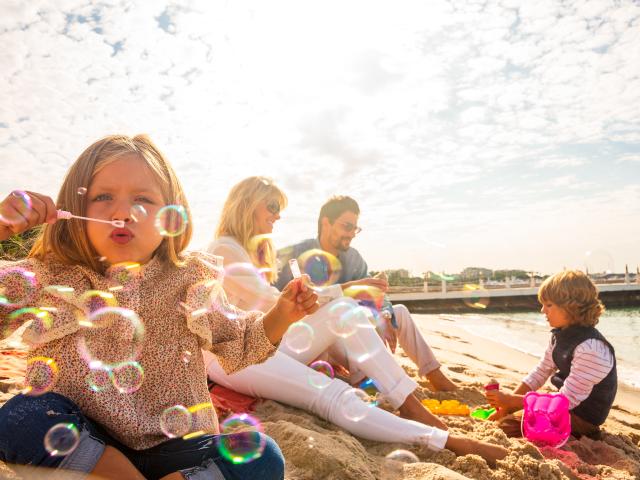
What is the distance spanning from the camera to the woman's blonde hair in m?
3.32

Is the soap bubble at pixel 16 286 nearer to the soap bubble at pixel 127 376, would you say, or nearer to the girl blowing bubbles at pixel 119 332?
the girl blowing bubbles at pixel 119 332

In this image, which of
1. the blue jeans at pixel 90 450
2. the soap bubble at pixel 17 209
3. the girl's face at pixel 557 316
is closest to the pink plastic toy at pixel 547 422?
the girl's face at pixel 557 316

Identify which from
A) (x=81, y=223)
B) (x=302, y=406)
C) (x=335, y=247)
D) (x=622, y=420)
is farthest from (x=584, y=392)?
(x=81, y=223)

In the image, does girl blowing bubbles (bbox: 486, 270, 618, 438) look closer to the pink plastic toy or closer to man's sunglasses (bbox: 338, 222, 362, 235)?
the pink plastic toy

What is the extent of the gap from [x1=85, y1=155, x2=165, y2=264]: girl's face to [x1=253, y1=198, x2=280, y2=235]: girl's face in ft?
5.58

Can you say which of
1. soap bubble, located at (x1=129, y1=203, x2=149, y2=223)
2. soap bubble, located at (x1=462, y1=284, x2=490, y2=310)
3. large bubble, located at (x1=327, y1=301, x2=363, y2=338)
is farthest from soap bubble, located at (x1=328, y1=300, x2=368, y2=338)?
soap bubble, located at (x1=462, y1=284, x2=490, y2=310)

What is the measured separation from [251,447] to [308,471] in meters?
0.58

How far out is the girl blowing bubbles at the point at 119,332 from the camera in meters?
1.37

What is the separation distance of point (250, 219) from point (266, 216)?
0.14 metres

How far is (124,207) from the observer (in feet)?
5.31

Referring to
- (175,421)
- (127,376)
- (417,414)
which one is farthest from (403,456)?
(127,376)

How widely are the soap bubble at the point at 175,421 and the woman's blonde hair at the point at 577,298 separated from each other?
2.76 meters

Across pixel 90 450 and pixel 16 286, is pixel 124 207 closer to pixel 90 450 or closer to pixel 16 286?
pixel 16 286

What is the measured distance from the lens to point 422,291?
30.1m
